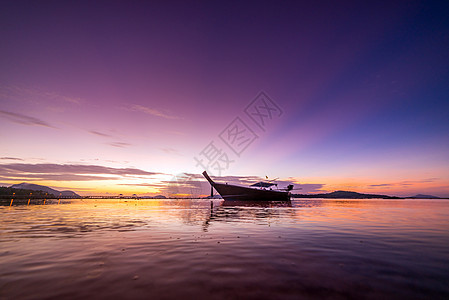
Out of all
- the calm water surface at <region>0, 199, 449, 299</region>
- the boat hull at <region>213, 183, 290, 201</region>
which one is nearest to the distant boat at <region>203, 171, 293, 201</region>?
the boat hull at <region>213, 183, 290, 201</region>

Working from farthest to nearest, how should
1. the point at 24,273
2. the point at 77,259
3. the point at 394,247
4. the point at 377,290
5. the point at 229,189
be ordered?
the point at 229,189
the point at 394,247
the point at 77,259
the point at 24,273
the point at 377,290

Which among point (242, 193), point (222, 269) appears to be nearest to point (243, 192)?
point (242, 193)

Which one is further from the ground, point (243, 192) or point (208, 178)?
point (208, 178)

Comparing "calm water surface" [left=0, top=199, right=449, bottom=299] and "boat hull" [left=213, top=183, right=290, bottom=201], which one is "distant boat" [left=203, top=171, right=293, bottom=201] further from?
"calm water surface" [left=0, top=199, right=449, bottom=299]

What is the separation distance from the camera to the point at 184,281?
4102mm

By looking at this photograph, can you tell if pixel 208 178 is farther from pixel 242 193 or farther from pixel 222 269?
pixel 222 269

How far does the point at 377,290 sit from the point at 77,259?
725 centimetres

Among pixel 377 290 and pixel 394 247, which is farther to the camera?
pixel 394 247

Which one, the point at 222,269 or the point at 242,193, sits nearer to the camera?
the point at 222,269

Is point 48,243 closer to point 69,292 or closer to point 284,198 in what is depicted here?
point 69,292

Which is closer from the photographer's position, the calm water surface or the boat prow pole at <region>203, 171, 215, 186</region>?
the calm water surface

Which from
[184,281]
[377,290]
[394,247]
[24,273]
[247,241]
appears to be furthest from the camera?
[247,241]

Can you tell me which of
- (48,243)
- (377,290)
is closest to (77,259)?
(48,243)

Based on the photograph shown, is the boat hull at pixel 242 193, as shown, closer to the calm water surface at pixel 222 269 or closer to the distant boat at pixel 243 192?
the distant boat at pixel 243 192
